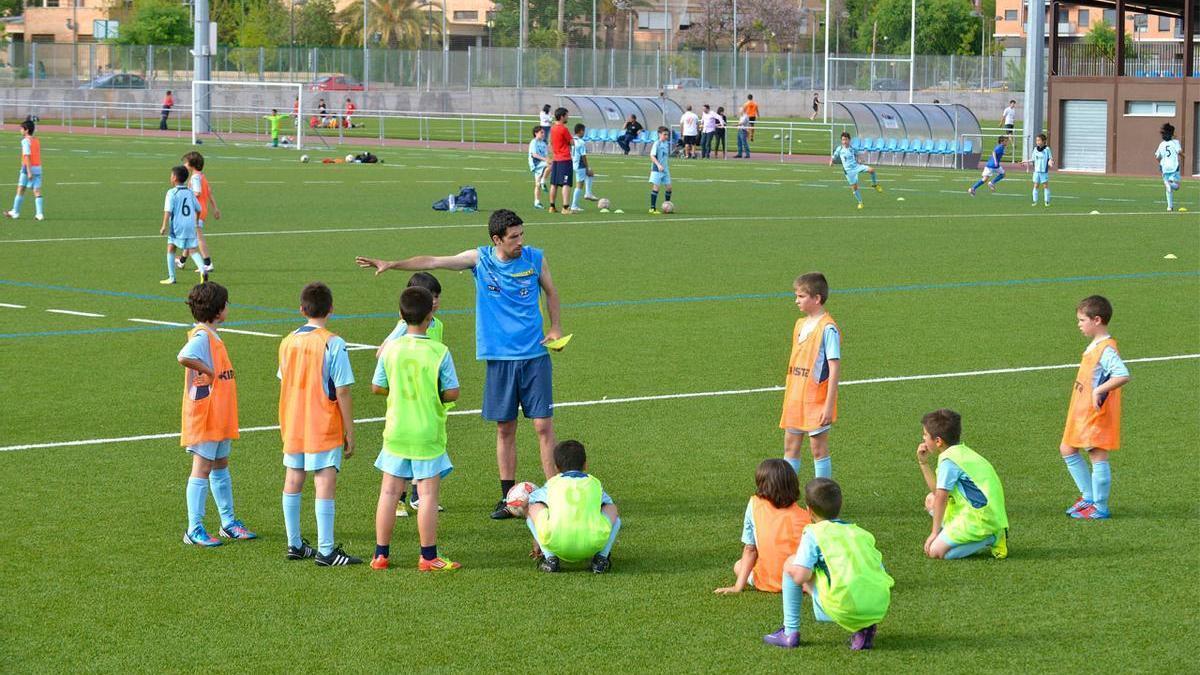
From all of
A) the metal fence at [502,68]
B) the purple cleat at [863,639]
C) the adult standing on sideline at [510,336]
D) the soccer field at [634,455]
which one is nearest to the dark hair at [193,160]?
the soccer field at [634,455]

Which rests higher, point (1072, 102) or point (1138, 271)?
point (1072, 102)

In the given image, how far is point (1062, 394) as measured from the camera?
14406 millimetres

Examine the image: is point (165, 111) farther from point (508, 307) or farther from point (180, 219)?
point (508, 307)

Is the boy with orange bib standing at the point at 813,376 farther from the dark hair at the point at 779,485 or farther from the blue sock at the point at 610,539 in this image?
the dark hair at the point at 779,485

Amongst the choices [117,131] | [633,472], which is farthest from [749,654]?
[117,131]

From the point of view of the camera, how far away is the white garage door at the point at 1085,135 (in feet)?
169

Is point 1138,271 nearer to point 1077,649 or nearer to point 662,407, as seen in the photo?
point 662,407

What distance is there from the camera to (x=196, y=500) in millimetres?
9328

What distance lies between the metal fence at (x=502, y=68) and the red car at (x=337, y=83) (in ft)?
1.16

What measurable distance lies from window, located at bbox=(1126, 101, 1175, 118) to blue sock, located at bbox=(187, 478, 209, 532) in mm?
44764

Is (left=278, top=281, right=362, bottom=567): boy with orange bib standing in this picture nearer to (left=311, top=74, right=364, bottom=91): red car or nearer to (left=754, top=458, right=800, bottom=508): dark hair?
(left=754, top=458, right=800, bottom=508): dark hair

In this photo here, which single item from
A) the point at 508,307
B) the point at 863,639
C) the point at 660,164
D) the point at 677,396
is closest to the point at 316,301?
the point at 508,307

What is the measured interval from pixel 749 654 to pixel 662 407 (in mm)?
6331

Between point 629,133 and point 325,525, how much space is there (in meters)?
50.8
